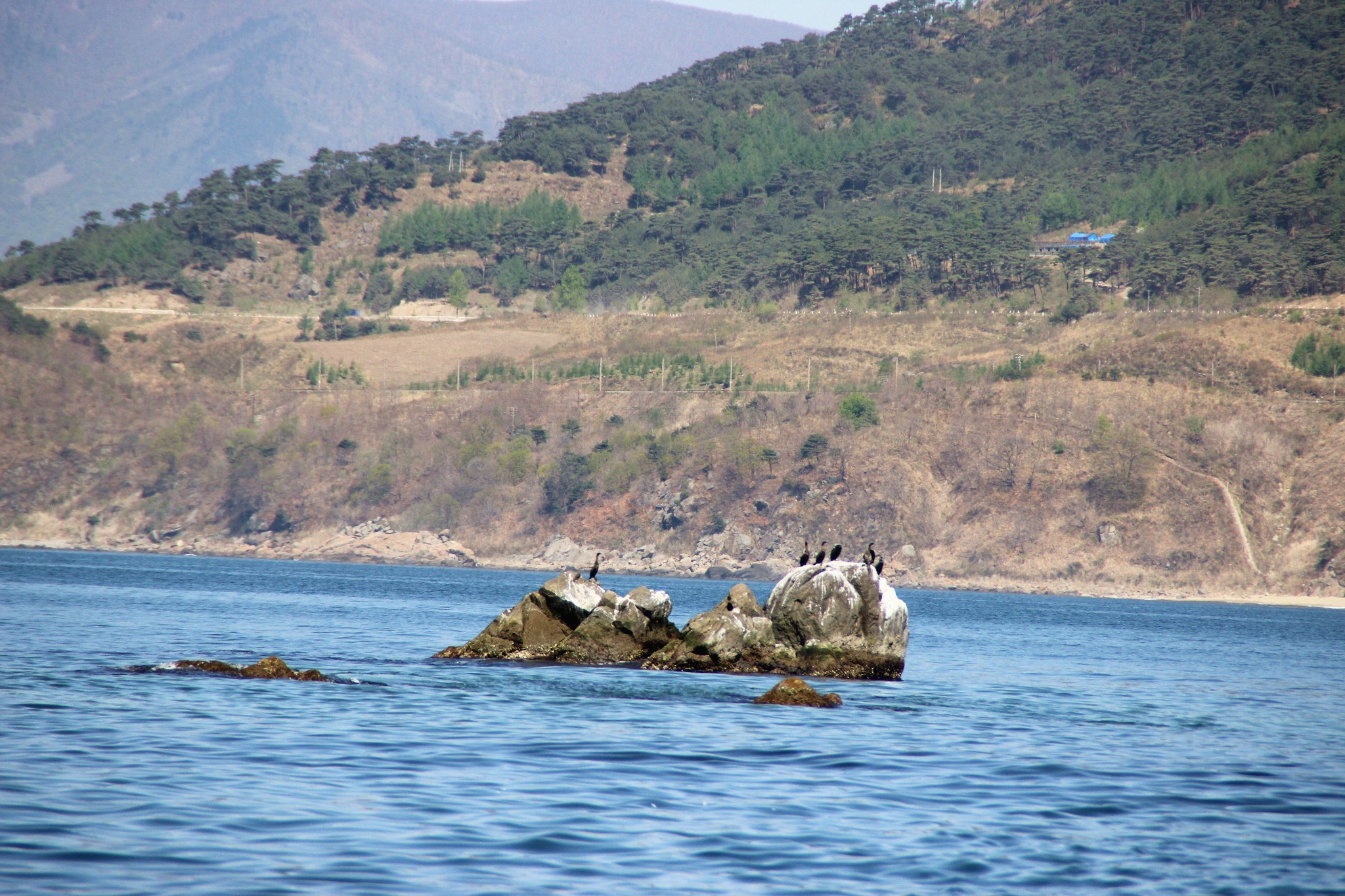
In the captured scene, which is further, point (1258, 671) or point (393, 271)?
point (393, 271)

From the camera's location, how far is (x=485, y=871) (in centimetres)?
1513

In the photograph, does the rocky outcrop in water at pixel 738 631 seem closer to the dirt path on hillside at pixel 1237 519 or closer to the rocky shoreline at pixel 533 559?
the rocky shoreline at pixel 533 559

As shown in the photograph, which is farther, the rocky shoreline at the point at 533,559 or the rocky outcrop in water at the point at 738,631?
the rocky shoreline at the point at 533,559

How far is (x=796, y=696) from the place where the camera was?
2955cm

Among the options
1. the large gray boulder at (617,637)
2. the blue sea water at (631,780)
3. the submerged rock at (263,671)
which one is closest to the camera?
the blue sea water at (631,780)

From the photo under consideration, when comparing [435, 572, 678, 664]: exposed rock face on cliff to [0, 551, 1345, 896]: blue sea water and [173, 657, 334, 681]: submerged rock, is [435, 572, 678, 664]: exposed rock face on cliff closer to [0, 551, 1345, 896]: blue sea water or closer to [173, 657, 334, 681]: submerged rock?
[0, 551, 1345, 896]: blue sea water

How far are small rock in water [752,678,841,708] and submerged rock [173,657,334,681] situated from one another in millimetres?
10526

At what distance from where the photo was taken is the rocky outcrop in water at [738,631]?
35531 mm

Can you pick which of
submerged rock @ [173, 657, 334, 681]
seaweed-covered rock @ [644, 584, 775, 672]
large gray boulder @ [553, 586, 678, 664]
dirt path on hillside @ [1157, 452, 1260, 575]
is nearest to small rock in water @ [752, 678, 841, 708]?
seaweed-covered rock @ [644, 584, 775, 672]

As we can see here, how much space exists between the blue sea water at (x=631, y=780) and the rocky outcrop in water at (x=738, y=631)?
3.53ft

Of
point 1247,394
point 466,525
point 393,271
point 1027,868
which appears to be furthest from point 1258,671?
point 393,271

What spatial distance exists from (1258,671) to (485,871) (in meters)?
41.1

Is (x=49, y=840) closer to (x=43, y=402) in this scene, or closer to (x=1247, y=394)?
(x=1247, y=394)

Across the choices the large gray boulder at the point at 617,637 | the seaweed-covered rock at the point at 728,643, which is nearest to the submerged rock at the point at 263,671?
the large gray boulder at the point at 617,637
